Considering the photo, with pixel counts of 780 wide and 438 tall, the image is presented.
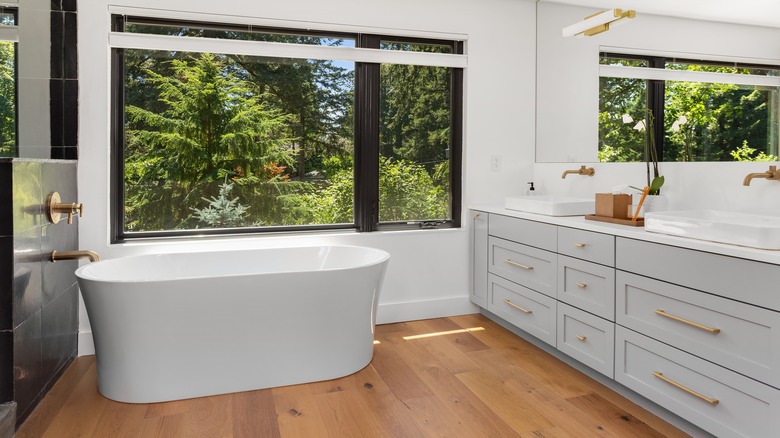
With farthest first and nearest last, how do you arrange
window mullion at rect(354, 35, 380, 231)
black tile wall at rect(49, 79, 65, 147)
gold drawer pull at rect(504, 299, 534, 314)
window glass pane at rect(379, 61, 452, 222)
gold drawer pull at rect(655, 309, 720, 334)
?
window glass pane at rect(379, 61, 452, 222), window mullion at rect(354, 35, 380, 231), gold drawer pull at rect(504, 299, 534, 314), black tile wall at rect(49, 79, 65, 147), gold drawer pull at rect(655, 309, 720, 334)

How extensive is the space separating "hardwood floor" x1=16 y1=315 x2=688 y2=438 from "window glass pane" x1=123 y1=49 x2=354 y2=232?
3.53 feet

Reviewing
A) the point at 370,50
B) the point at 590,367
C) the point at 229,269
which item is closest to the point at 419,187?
the point at 370,50

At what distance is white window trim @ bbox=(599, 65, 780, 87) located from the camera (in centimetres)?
235

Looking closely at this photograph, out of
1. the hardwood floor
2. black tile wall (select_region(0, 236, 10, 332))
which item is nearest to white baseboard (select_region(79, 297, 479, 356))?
the hardwood floor

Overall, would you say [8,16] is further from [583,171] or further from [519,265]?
[583,171]

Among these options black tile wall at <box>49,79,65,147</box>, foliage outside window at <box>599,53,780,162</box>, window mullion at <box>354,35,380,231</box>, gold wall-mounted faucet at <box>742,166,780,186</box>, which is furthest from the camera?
window mullion at <box>354,35,380,231</box>

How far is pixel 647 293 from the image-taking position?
224cm

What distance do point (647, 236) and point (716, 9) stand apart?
4.00 ft

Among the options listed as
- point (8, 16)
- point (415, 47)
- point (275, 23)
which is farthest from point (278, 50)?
point (8, 16)

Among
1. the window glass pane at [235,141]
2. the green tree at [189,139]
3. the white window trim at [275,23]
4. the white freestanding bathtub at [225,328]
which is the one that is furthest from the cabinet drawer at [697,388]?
the green tree at [189,139]

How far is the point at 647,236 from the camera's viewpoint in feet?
7.31

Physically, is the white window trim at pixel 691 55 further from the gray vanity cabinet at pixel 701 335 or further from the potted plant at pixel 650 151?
the gray vanity cabinet at pixel 701 335

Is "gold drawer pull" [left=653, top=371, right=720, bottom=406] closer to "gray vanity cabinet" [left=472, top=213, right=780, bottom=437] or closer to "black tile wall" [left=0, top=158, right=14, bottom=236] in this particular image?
"gray vanity cabinet" [left=472, top=213, right=780, bottom=437]

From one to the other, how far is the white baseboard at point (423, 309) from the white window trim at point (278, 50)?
1.61m
